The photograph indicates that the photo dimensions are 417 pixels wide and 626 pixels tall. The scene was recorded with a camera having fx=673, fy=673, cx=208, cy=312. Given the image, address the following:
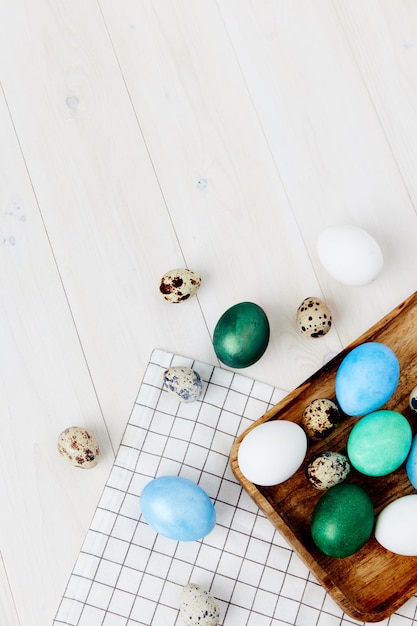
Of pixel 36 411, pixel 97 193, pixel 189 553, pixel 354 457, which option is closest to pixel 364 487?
pixel 354 457

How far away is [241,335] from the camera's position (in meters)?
0.99

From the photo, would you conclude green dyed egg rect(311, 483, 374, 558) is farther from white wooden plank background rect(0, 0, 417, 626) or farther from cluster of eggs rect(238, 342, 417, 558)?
white wooden plank background rect(0, 0, 417, 626)

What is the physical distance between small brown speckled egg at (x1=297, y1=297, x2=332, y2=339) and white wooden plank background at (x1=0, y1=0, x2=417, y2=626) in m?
0.04

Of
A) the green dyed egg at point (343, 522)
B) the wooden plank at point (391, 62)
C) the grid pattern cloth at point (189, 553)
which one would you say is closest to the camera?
the green dyed egg at point (343, 522)

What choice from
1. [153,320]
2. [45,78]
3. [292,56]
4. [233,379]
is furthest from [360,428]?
[45,78]

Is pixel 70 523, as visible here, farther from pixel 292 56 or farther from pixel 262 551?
pixel 292 56

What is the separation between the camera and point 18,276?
3.71ft

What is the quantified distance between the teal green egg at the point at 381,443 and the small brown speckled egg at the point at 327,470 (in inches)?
0.8

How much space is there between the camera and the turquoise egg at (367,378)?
0.93 m

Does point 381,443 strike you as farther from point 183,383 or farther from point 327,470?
point 183,383

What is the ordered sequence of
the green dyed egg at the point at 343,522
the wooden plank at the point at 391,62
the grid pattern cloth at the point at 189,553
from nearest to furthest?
the green dyed egg at the point at 343,522 → the grid pattern cloth at the point at 189,553 → the wooden plank at the point at 391,62

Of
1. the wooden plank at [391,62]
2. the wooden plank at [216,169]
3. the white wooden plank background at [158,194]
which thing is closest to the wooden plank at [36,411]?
the white wooden plank background at [158,194]

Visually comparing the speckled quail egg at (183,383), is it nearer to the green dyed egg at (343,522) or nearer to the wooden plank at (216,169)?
the wooden plank at (216,169)

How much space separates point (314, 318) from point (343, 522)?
31 centimetres
